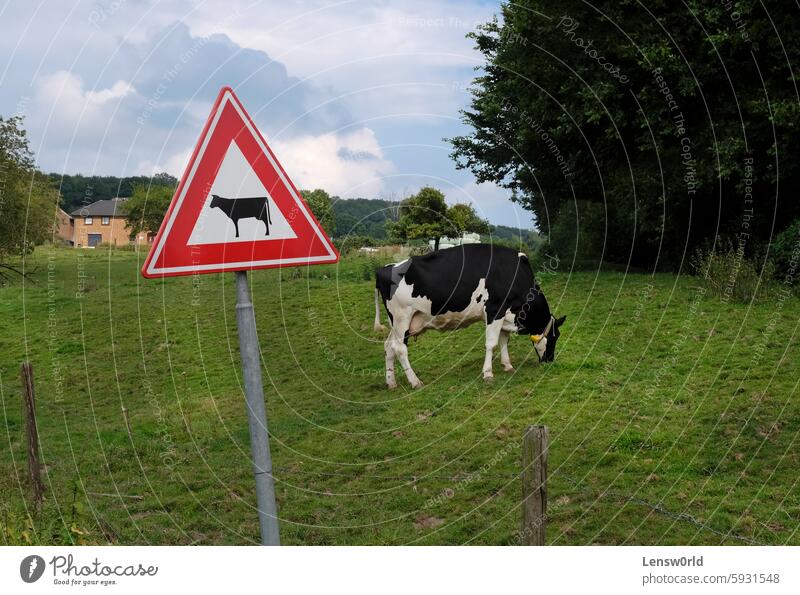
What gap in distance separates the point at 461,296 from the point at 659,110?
1198cm

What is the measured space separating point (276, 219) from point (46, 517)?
623 centimetres

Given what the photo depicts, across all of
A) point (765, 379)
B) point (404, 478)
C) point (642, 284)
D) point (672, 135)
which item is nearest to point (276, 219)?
point (404, 478)

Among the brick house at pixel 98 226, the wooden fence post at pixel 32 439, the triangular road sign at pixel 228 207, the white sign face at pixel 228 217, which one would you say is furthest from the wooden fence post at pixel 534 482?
the brick house at pixel 98 226

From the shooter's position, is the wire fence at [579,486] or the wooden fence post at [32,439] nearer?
the wire fence at [579,486]

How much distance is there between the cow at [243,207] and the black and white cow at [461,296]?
10.4 m

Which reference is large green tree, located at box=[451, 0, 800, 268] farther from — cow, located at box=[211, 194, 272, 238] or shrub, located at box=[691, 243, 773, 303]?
cow, located at box=[211, 194, 272, 238]

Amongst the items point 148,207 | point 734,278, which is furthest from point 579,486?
point 148,207

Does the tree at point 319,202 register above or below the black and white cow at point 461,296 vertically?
above

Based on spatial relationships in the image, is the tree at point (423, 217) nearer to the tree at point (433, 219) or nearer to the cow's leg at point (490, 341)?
the tree at point (433, 219)

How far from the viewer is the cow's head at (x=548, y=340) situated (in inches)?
643

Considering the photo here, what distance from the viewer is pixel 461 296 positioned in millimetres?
15742

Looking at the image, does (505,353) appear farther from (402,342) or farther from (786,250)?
(786,250)

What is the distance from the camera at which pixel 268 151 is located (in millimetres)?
5316

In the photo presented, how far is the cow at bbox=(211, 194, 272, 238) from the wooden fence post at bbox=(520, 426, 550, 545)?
241 centimetres
